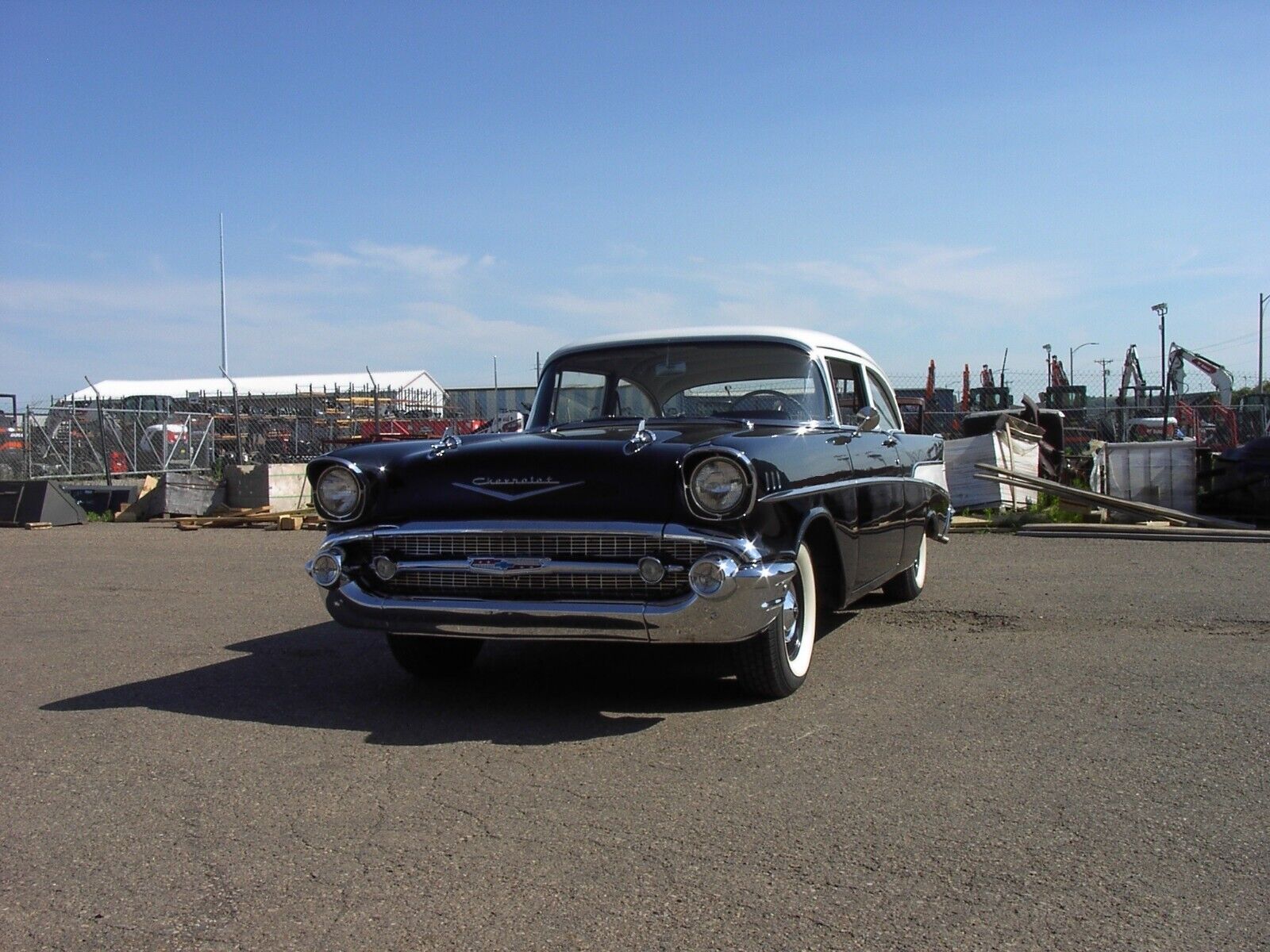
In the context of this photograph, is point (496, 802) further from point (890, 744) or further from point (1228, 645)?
point (1228, 645)

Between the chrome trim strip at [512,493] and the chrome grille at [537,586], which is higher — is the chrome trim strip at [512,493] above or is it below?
→ above

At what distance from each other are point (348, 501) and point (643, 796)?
1974 mm

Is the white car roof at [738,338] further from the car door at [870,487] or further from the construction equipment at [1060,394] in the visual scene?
the construction equipment at [1060,394]

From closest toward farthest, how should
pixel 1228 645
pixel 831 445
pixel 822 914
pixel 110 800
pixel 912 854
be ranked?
pixel 822 914 → pixel 912 854 → pixel 110 800 → pixel 831 445 → pixel 1228 645

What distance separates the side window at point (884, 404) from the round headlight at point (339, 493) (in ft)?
9.83

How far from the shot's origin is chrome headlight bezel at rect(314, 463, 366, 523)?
15.9 ft

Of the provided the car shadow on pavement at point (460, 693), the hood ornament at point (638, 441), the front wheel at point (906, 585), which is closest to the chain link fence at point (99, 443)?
the car shadow on pavement at point (460, 693)

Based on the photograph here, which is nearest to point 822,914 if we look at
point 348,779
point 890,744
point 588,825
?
point 588,825

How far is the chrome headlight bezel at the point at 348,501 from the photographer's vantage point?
4836 mm

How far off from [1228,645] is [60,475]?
18.7 m

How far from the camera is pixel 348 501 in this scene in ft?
16.0

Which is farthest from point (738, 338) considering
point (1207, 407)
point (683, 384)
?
point (1207, 407)

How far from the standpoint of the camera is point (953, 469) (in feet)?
46.2

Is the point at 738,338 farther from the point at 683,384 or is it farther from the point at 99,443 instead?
the point at 99,443
